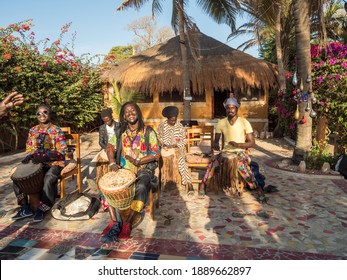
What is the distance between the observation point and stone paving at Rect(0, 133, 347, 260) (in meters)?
3.13

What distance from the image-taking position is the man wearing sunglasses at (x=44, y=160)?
4.26m

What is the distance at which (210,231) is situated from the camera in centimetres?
369

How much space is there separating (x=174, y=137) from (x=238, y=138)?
1.34m

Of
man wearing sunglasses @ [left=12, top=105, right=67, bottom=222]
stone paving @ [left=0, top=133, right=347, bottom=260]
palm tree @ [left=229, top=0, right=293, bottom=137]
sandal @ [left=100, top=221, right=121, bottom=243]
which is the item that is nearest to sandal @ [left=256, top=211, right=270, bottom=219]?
stone paving @ [left=0, top=133, right=347, bottom=260]

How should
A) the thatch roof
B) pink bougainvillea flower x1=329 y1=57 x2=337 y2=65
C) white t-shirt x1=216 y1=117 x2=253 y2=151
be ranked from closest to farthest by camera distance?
white t-shirt x1=216 y1=117 x2=253 y2=151
pink bougainvillea flower x1=329 y1=57 x2=337 y2=65
the thatch roof

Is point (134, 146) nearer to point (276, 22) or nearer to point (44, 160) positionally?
point (44, 160)

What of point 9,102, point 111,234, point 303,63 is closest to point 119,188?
point 111,234

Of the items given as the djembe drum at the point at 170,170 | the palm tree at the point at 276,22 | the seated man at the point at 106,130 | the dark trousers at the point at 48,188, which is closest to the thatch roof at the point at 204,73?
the palm tree at the point at 276,22

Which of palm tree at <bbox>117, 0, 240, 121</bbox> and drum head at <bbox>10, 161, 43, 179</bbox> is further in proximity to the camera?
palm tree at <bbox>117, 0, 240, 121</bbox>

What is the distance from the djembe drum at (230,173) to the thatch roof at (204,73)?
874cm

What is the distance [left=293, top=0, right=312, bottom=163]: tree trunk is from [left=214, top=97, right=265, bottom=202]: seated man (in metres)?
2.76

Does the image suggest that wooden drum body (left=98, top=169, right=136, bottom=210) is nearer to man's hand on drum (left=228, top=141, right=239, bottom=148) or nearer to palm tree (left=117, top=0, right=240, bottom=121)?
man's hand on drum (left=228, top=141, right=239, bottom=148)
